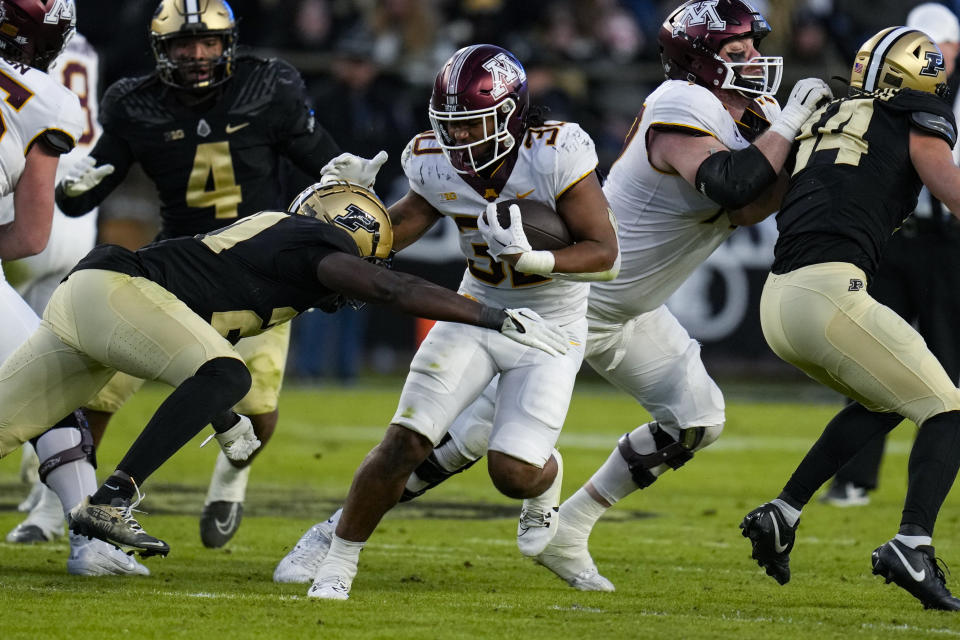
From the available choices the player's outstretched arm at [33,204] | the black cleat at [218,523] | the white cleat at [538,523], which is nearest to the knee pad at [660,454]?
the white cleat at [538,523]

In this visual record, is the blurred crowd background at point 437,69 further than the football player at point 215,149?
Yes

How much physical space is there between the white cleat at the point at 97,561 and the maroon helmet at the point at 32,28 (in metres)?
1.67

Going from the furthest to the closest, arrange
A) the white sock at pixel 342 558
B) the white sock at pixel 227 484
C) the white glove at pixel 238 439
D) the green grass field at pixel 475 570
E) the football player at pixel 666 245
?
the white sock at pixel 227 484 → the football player at pixel 666 245 → the white glove at pixel 238 439 → the white sock at pixel 342 558 → the green grass field at pixel 475 570

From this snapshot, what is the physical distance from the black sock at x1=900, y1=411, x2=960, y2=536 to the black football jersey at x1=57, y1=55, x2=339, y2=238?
2.67 metres

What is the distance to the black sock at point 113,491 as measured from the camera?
13.3 ft

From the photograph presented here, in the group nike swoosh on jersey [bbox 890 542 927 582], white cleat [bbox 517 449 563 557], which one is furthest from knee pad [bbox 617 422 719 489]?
nike swoosh on jersey [bbox 890 542 927 582]

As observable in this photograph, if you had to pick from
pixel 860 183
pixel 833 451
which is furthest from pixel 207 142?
pixel 833 451

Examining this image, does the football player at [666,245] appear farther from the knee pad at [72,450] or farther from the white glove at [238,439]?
the knee pad at [72,450]

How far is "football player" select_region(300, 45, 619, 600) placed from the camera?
4340 millimetres

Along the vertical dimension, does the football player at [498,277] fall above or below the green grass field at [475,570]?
above

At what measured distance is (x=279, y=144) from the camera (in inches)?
229

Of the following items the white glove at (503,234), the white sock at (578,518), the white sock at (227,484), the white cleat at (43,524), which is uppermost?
the white glove at (503,234)

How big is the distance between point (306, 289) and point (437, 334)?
1.44ft

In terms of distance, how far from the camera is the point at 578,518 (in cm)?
499
